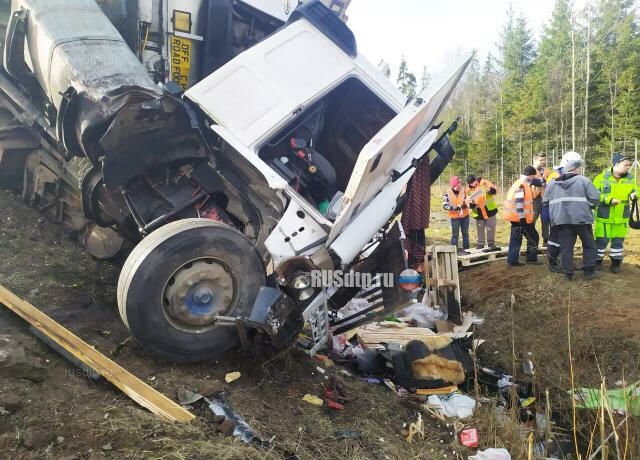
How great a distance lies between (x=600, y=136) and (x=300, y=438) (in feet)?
81.8

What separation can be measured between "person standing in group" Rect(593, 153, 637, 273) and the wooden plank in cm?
540

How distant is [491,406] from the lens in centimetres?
327

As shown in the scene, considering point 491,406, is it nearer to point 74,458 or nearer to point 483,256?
point 74,458

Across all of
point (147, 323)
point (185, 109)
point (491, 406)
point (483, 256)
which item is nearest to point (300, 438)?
point (147, 323)

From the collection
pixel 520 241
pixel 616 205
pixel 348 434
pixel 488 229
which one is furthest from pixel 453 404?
pixel 488 229

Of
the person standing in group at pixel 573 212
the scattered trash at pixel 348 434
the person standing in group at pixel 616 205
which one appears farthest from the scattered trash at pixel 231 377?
the person standing in group at pixel 616 205

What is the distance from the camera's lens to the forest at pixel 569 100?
854 inches

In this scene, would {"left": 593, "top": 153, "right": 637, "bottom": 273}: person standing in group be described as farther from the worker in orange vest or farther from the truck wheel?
the truck wheel

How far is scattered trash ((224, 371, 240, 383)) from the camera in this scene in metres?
2.80

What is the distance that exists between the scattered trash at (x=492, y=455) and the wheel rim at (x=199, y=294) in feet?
5.41

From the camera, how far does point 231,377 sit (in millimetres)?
2824

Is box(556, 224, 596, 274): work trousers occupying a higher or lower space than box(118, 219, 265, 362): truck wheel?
lower

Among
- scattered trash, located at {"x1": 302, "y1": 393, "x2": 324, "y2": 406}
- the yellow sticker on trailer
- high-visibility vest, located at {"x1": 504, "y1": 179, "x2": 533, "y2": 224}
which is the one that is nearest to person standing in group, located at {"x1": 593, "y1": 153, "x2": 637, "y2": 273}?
high-visibility vest, located at {"x1": 504, "y1": 179, "x2": 533, "y2": 224}

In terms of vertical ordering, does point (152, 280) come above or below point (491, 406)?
above
